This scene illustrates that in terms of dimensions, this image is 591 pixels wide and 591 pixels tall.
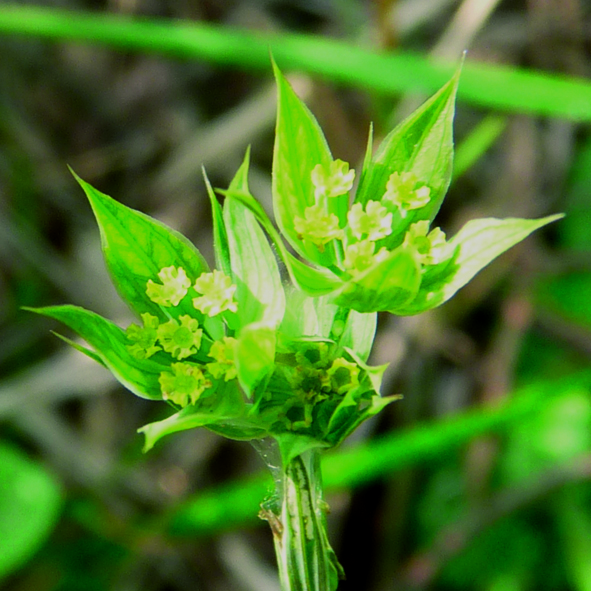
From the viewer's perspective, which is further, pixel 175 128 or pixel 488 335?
pixel 175 128

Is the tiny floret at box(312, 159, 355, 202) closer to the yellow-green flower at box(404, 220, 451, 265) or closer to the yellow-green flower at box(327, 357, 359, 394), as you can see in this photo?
the yellow-green flower at box(404, 220, 451, 265)

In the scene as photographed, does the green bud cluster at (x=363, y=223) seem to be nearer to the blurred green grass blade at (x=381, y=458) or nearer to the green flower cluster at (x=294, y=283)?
the green flower cluster at (x=294, y=283)

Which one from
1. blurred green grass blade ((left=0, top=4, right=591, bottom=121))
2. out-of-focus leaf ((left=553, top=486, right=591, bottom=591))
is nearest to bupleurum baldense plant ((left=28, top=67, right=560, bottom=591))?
blurred green grass blade ((left=0, top=4, right=591, bottom=121))

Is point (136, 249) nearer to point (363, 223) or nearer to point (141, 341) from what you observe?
point (141, 341)

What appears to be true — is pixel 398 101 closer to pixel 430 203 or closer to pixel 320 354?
pixel 430 203

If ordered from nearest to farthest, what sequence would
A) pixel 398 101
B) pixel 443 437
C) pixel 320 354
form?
pixel 320 354, pixel 443 437, pixel 398 101

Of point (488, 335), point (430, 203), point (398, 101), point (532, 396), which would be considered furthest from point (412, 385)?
point (430, 203)
